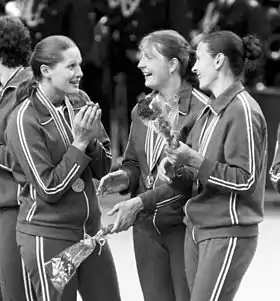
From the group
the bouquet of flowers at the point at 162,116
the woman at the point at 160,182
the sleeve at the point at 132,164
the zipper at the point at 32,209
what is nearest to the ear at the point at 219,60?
the bouquet of flowers at the point at 162,116

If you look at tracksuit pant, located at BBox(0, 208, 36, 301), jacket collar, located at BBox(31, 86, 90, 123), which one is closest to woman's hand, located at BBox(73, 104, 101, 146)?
jacket collar, located at BBox(31, 86, 90, 123)

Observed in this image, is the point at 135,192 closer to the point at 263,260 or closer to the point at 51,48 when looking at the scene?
the point at 51,48

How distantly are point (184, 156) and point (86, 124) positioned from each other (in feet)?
1.55

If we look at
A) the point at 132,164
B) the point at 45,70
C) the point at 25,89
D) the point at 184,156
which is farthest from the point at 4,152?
the point at 184,156

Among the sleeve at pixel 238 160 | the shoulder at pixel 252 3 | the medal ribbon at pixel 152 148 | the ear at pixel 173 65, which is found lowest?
the shoulder at pixel 252 3

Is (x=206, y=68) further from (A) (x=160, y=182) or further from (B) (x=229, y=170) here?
(A) (x=160, y=182)

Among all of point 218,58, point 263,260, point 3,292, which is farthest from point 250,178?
point 263,260

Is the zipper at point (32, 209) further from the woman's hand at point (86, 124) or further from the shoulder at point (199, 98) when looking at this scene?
the shoulder at point (199, 98)

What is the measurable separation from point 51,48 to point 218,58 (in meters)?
0.73

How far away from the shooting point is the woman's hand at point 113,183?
3.86 meters

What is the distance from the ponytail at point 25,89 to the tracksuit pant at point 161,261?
0.75m

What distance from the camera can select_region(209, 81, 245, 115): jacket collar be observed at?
3412 millimetres

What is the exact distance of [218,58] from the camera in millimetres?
3463

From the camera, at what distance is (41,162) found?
139 inches
